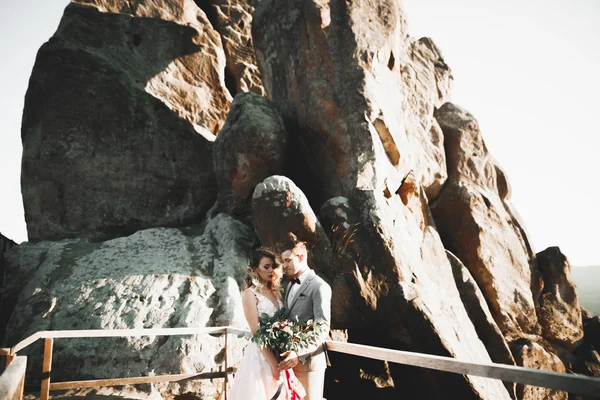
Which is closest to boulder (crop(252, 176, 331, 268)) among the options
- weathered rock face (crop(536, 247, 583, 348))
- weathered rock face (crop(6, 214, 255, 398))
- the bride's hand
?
weathered rock face (crop(6, 214, 255, 398))

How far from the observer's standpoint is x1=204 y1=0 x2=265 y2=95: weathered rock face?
607 inches

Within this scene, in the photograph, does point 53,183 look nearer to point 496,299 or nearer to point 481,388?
point 481,388

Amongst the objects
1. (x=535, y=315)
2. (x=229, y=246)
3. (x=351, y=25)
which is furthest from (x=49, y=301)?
(x=535, y=315)

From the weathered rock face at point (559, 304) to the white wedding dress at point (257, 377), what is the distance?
36.5 feet

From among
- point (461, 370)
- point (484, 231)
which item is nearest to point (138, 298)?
point (461, 370)

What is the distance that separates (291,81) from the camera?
1002 cm

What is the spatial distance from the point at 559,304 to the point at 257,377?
11.8 m

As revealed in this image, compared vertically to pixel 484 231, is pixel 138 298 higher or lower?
lower

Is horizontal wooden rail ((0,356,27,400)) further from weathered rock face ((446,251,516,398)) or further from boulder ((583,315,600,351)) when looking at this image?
boulder ((583,315,600,351))

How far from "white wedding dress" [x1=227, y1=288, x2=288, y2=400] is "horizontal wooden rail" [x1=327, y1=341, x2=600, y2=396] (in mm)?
707

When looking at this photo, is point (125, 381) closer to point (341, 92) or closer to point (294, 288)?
point (294, 288)

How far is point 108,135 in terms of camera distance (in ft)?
34.4

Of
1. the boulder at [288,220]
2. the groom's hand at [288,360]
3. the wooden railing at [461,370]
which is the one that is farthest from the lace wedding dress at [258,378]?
the boulder at [288,220]

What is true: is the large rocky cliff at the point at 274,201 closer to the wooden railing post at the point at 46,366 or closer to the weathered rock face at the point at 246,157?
the weathered rock face at the point at 246,157
